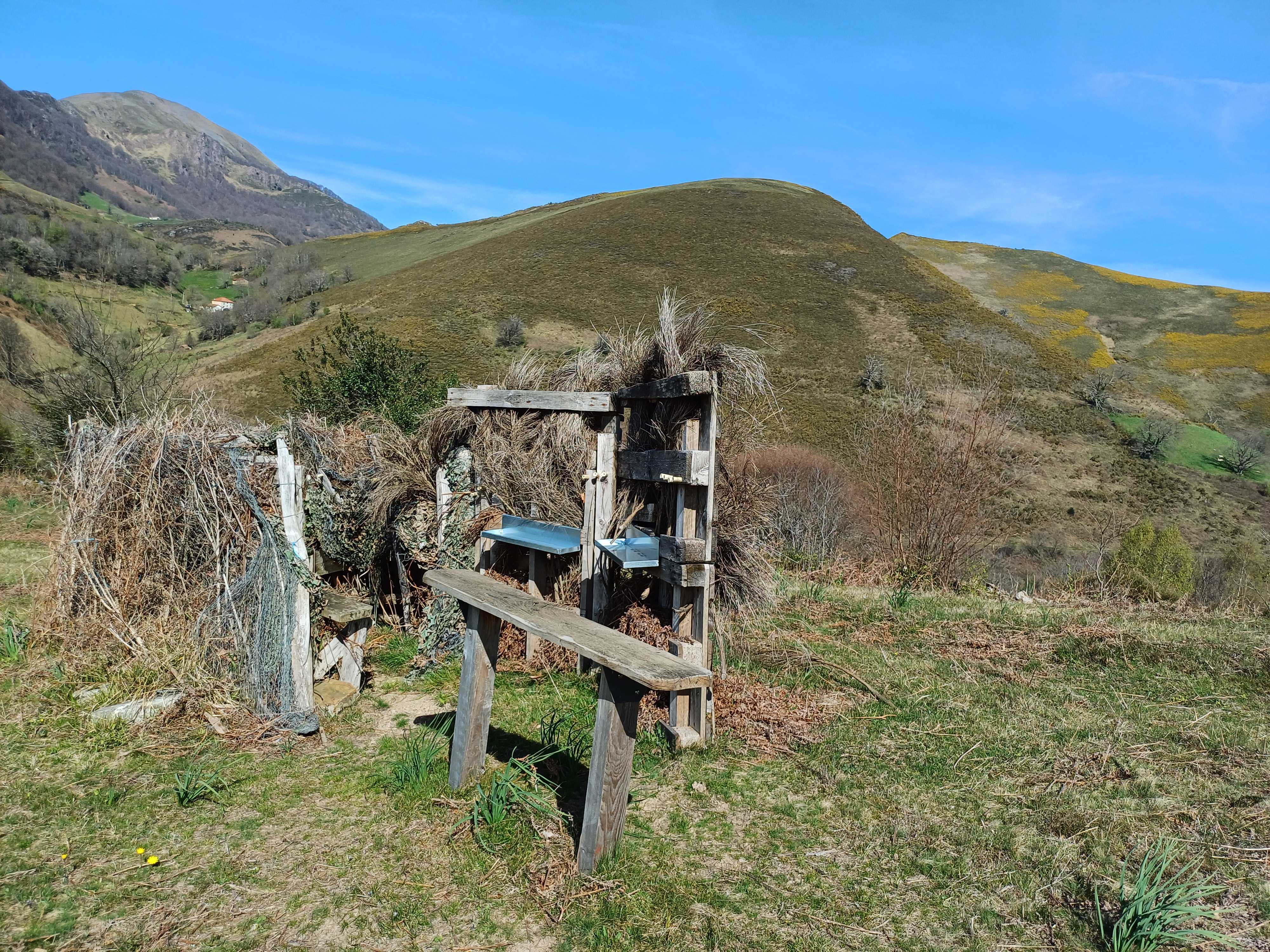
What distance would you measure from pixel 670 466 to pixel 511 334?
36.0 metres

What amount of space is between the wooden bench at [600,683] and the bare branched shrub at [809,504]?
→ 35.7 ft

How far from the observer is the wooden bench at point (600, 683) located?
9.33 feet

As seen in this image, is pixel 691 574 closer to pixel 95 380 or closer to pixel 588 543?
pixel 588 543

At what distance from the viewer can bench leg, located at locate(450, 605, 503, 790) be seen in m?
3.71

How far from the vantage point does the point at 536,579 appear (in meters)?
6.24

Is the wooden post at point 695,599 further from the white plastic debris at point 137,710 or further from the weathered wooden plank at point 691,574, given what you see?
the white plastic debris at point 137,710

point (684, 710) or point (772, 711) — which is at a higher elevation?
point (684, 710)

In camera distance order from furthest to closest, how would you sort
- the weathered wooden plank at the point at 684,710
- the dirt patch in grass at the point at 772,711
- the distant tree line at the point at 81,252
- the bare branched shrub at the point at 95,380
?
the distant tree line at the point at 81,252
the bare branched shrub at the point at 95,380
the dirt patch in grass at the point at 772,711
the weathered wooden plank at the point at 684,710

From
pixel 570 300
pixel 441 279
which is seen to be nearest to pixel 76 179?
pixel 441 279

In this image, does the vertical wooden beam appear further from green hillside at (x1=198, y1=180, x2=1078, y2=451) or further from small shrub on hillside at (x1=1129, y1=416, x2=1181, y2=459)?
small shrub on hillside at (x1=1129, y1=416, x2=1181, y2=459)

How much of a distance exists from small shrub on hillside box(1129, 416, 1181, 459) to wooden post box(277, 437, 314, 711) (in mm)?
35790

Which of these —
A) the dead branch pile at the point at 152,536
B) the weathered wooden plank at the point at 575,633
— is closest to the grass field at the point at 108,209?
the dead branch pile at the point at 152,536

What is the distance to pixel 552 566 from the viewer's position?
21.0ft

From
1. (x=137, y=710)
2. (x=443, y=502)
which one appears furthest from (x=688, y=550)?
(x=137, y=710)
